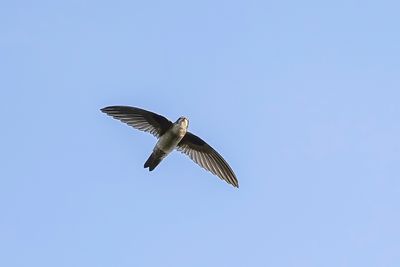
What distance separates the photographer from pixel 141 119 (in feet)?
55.2

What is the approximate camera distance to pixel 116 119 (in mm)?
16672

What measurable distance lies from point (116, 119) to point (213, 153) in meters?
2.10

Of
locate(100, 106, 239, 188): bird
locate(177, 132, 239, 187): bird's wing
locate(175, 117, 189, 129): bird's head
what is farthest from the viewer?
locate(177, 132, 239, 187): bird's wing

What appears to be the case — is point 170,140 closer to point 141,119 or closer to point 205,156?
point 141,119

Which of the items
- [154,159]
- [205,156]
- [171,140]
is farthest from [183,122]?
A: [205,156]

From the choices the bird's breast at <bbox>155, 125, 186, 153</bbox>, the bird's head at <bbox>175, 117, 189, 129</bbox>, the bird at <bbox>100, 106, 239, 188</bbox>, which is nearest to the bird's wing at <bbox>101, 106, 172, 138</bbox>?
the bird at <bbox>100, 106, 239, 188</bbox>

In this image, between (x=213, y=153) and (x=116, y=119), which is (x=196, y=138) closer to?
(x=213, y=153)

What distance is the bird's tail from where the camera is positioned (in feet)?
52.2

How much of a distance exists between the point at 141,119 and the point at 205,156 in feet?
5.04

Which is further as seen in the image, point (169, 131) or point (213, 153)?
point (213, 153)

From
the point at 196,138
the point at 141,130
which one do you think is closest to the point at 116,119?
the point at 141,130

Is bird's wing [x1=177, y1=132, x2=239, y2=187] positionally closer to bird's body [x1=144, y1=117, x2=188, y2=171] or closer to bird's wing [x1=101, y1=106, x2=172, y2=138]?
bird's wing [x1=101, y1=106, x2=172, y2=138]

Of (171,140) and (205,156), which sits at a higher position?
(205,156)

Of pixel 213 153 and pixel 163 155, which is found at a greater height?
pixel 213 153
